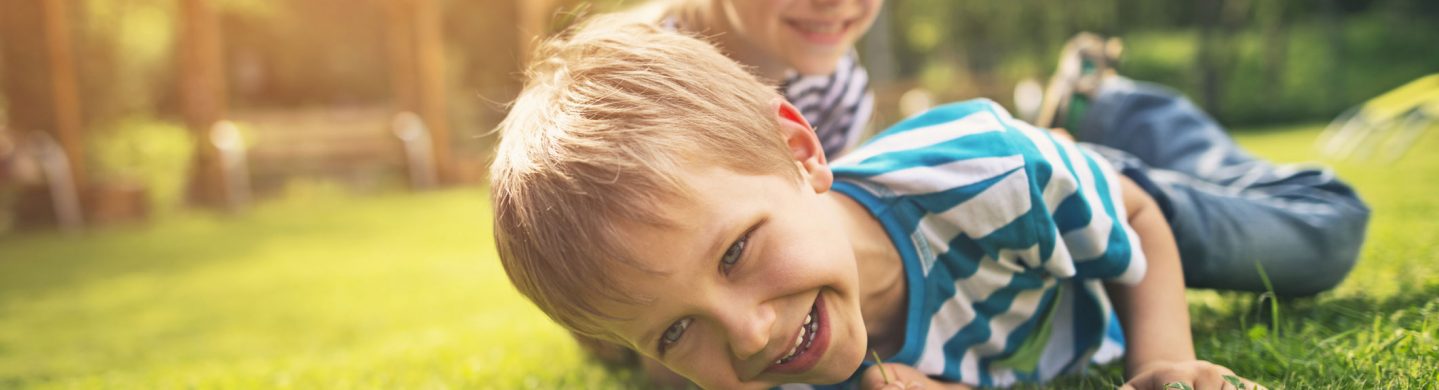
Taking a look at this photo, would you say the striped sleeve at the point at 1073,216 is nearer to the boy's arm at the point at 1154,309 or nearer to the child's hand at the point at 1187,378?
the boy's arm at the point at 1154,309

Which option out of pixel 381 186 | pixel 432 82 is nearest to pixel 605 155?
pixel 381 186

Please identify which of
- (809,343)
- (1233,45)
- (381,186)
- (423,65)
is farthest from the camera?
(1233,45)

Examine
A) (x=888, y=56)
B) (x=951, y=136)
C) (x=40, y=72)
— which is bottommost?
(x=888, y=56)

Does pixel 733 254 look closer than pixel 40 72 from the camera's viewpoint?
Yes

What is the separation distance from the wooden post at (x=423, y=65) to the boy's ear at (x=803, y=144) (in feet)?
30.3

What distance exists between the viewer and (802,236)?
57.1 inches

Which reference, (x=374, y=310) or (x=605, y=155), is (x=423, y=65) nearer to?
(x=374, y=310)

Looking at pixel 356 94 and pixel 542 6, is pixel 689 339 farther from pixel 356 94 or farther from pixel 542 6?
pixel 356 94

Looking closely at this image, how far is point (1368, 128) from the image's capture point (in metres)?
5.67

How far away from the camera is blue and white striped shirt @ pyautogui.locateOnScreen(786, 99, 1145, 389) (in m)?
1.67

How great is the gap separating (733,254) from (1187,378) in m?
0.68

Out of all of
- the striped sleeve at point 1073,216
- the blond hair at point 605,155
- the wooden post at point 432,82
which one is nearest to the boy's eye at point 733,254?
the blond hair at point 605,155

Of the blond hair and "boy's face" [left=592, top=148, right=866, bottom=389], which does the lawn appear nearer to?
"boy's face" [left=592, top=148, right=866, bottom=389]

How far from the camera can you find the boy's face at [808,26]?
2172 mm
